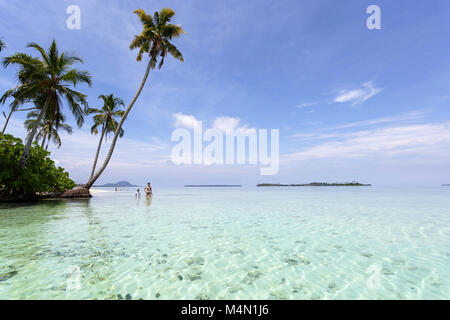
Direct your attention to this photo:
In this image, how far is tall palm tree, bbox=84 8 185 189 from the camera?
21484 mm

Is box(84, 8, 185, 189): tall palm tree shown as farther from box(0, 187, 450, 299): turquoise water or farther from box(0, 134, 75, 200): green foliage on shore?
box(0, 187, 450, 299): turquoise water

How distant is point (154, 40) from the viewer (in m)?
22.1

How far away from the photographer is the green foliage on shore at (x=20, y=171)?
16812mm

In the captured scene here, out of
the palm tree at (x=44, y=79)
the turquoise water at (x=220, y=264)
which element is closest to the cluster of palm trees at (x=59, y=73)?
the palm tree at (x=44, y=79)

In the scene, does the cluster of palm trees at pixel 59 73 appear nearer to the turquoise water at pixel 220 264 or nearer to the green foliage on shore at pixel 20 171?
the green foliage on shore at pixel 20 171

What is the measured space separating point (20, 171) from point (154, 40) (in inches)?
660

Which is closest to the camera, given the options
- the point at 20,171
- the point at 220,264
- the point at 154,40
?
the point at 220,264

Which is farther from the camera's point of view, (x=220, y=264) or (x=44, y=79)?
(x=44, y=79)

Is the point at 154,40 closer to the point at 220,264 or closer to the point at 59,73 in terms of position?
the point at 59,73

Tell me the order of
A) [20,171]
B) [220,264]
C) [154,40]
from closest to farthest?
[220,264]
[20,171]
[154,40]

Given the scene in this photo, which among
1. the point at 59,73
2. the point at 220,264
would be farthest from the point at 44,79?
the point at 220,264
